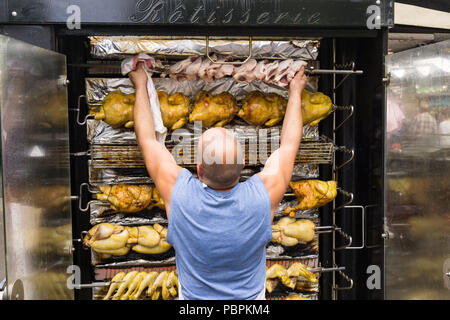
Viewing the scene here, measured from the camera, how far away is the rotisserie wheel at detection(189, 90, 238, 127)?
2525mm

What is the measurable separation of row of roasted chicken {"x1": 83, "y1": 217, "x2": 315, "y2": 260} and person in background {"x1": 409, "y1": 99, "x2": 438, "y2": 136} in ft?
2.85

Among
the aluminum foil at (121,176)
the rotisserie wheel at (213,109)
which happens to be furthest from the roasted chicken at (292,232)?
the rotisserie wheel at (213,109)

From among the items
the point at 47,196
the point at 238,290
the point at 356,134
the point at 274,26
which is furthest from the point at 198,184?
the point at 356,134

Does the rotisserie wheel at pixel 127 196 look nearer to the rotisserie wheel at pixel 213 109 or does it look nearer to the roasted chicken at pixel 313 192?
the rotisserie wheel at pixel 213 109

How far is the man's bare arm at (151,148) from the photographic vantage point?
6.54ft

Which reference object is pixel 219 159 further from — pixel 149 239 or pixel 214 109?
pixel 149 239

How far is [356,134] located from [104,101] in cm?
157

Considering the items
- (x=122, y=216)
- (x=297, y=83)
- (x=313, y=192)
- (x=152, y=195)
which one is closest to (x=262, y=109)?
(x=297, y=83)

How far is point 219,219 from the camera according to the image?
182 centimetres

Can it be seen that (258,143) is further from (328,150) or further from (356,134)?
(356,134)

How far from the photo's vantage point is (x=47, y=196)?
2.05 metres

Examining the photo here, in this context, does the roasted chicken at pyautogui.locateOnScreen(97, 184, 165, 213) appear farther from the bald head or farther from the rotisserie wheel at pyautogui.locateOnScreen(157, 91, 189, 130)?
the bald head

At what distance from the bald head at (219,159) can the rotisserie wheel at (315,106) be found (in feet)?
2.97

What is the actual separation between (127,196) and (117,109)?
20.5 inches
